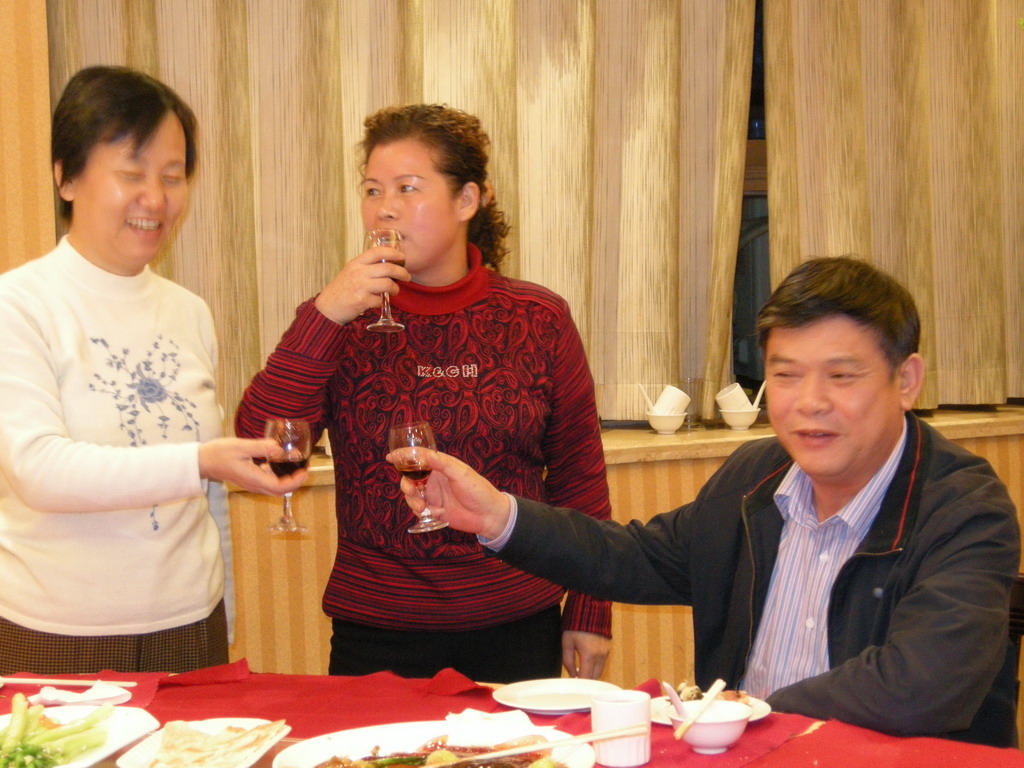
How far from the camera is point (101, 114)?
204cm

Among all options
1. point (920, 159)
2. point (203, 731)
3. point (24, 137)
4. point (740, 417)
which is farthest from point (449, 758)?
point (920, 159)

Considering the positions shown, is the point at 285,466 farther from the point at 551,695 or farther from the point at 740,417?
the point at 740,417

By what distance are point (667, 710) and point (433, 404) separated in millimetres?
904

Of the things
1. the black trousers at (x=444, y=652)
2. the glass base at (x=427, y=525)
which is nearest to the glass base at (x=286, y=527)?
the glass base at (x=427, y=525)

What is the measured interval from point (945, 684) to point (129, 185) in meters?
1.65

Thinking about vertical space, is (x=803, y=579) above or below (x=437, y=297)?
below

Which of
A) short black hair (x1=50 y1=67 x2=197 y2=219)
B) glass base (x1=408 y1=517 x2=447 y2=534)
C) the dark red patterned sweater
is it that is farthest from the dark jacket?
short black hair (x1=50 y1=67 x2=197 y2=219)

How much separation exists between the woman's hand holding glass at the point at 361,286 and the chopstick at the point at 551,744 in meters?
1.02

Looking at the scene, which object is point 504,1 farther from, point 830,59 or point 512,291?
point 512,291

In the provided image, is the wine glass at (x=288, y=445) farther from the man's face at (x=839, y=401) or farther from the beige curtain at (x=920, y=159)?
the beige curtain at (x=920, y=159)

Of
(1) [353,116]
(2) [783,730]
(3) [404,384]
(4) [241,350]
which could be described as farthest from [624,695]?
(1) [353,116]

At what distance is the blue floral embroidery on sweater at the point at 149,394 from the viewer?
2.03 meters

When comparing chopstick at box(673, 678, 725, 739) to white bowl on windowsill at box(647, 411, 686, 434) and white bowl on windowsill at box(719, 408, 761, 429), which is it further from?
white bowl on windowsill at box(719, 408, 761, 429)

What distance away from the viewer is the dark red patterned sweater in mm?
2145
